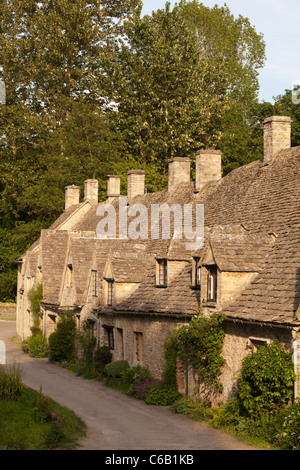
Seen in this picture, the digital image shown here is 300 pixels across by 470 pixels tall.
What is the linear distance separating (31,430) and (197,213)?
1709 centimetres

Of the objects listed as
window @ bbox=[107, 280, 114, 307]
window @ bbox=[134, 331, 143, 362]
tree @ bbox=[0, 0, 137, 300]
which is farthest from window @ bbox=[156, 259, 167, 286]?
tree @ bbox=[0, 0, 137, 300]

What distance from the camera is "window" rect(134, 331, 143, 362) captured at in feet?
90.0

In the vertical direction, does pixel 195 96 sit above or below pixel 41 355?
above

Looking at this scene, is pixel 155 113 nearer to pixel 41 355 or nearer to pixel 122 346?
pixel 41 355

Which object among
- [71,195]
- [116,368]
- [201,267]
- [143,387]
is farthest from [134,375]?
[71,195]

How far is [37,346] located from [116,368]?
1218 cm

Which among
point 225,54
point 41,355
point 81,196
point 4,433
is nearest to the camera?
point 4,433

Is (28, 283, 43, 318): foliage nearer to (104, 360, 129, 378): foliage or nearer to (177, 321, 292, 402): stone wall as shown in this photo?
(104, 360, 129, 378): foliage

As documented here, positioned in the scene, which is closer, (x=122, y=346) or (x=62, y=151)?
(x=122, y=346)

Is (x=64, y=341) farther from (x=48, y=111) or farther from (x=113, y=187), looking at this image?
(x=48, y=111)

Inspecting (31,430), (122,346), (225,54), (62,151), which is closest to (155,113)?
(62,151)

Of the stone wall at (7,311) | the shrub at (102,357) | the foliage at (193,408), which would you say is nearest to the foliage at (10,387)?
the foliage at (193,408)

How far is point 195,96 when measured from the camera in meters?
56.9

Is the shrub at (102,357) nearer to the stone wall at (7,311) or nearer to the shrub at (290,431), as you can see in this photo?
the shrub at (290,431)
